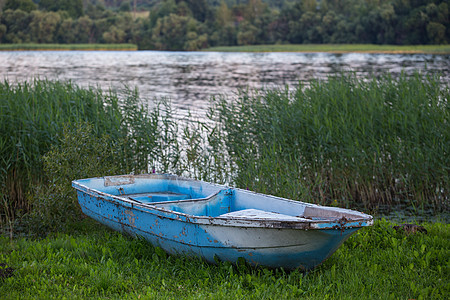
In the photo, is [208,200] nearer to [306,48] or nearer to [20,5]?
[306,48]

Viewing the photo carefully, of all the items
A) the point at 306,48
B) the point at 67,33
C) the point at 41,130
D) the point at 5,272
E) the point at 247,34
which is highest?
the point at 67,33

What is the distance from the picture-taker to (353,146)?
9.53 m

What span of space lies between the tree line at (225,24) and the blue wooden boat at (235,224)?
63.9 metres

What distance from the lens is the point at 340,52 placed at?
74250 mm

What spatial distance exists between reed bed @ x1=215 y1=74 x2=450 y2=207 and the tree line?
59.1m

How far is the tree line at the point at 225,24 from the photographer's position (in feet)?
230

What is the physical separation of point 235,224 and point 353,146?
194 inches

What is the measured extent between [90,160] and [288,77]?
2770 cm

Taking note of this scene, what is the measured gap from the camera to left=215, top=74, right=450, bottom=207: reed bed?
30.2 feet

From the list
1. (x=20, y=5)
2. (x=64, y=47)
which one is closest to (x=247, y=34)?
(x=64, y=47)

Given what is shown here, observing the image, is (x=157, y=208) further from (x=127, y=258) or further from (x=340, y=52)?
(x=340, y=52)

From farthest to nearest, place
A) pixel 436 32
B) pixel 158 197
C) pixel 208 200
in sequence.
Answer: pixel 436 32 < pixel 158 197 < pixel 208 200

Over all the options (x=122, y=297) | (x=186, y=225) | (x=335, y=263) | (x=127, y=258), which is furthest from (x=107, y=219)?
(x=335, y=263)

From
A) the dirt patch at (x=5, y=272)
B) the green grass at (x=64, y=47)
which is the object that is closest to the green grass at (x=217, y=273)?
the dirt patch at (x=5, y=272)
